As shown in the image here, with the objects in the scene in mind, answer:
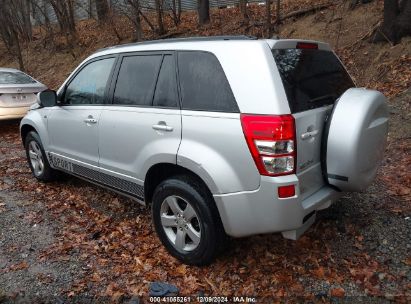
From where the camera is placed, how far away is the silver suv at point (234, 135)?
9.15 ft

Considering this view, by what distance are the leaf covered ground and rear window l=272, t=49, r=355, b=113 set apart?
4.52 ft

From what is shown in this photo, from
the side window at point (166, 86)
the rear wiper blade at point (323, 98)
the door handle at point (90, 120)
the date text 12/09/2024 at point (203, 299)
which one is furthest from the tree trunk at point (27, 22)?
the date text 12/09/2024 at point (203, 299)

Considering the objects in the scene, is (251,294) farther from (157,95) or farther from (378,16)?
(378,16)

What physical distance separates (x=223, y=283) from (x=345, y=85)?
7.03 feet

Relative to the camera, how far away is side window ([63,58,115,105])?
164 inches

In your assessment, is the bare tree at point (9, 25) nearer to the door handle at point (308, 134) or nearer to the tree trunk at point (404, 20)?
the tree trunk at point (404, 20)

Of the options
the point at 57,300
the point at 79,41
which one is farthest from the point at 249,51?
the point at 79,41

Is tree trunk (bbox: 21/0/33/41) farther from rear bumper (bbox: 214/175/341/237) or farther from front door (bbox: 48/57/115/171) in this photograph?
rear bumper (bbox: 214/175/341/237)

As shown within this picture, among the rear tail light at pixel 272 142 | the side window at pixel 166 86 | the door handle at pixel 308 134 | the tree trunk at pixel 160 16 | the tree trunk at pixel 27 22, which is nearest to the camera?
the rear tail light at pixel 272 142

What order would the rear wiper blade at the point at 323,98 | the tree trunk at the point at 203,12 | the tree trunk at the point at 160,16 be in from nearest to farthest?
the rear wiper blade at the point at 323,98 < the tree trunk at the point at 160,16 < the tree trunk at the point at 203,12

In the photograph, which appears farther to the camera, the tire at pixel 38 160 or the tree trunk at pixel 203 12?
the tree trunk at pixel 203 12

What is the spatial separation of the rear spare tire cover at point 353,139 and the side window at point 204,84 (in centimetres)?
82

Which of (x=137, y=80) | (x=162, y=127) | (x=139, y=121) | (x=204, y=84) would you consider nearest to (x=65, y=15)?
(x=137, y=80)

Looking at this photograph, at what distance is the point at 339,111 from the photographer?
3012mm
